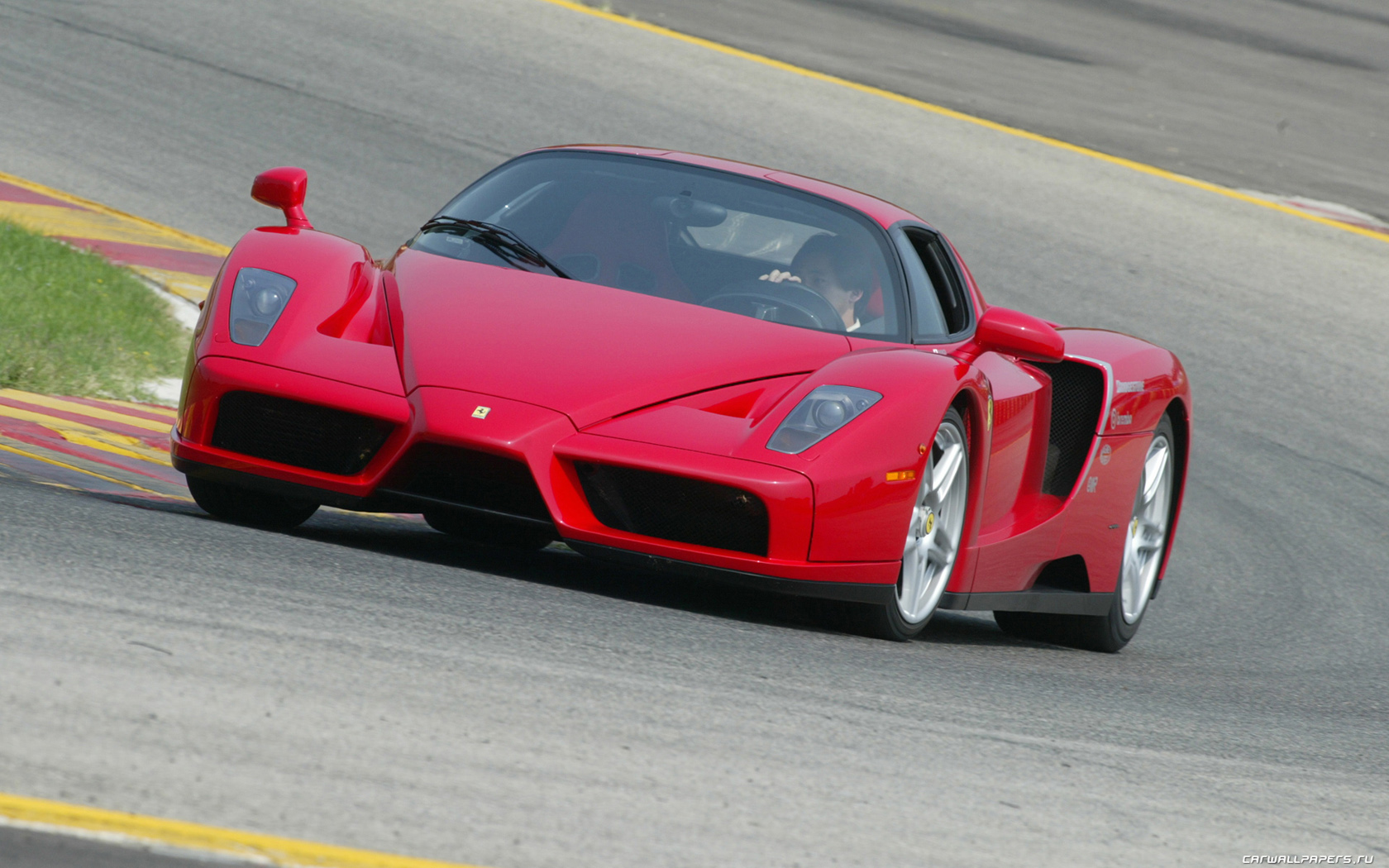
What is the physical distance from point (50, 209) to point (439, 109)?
4011mm

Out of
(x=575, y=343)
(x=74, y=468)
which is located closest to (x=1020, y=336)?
(x=575, y=343)

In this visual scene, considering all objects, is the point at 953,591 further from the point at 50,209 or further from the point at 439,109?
the point at 439,109

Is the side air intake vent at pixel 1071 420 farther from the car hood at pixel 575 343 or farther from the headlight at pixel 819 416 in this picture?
the headlight at pixel 819 416

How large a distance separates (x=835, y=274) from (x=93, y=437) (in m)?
A: 2.91

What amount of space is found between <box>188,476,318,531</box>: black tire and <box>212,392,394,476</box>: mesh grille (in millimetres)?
370

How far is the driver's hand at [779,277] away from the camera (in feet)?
18.2

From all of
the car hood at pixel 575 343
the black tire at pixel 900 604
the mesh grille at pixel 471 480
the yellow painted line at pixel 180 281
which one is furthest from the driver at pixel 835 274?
the yellow painted line at pixel 180 281

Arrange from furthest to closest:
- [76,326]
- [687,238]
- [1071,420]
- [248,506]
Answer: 1. [76,326]
2. [1071,420]
3. [687,238]
4. [248,506]

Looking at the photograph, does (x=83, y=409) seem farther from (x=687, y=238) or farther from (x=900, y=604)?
(x=900, y=604)

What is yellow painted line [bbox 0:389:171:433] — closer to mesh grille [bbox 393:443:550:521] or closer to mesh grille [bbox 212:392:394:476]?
mesh grille [bbox 212:392:394:476]

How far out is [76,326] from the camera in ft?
26.7

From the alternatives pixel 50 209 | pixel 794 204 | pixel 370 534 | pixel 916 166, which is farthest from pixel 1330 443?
pixel 50 209

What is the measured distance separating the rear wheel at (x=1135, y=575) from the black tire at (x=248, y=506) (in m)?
2.70

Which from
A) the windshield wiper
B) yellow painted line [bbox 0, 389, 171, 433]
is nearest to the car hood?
the windshield wiper
